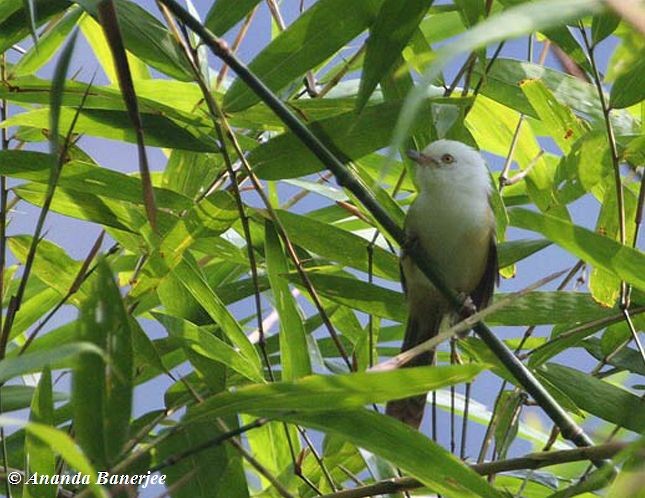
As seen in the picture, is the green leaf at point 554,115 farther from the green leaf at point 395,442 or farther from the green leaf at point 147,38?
the green leaf at point 395,442

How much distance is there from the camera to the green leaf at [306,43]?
196 cm

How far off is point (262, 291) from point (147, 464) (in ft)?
2.06

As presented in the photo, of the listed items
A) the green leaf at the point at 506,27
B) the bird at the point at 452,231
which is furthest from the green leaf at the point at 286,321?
the green leaf at the point at 506,27

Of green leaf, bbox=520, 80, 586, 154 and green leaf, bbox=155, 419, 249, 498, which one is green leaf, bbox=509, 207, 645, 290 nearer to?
green leaf, bbox=520, 80, 586, 154

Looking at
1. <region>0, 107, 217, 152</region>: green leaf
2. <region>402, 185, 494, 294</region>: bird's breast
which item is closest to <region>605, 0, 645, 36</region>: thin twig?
<region>0, 107, 217, 152</region>: green leaf

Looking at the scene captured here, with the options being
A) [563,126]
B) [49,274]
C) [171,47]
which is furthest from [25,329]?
[563,126]

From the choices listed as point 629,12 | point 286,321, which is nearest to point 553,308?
point 286,321

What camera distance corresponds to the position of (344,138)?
2.07 meters

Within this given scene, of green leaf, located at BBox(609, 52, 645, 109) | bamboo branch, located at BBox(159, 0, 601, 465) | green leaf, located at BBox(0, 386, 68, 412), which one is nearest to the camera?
bamboo branch, located at BBox(159, 0, 601, 465)

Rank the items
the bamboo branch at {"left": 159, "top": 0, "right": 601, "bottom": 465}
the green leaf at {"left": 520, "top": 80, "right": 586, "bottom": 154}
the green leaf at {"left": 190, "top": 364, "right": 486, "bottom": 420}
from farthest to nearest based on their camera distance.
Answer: the green leaf at {"left": 520, "top": 80, "right": 586, "bottom": 154} → the bamboo branch at {"left": 159, "top": 0, "right": 601, "bottom": 465} → the green leaf at {"left": 190, "top": 364, "right": 486, "bottom": 420}

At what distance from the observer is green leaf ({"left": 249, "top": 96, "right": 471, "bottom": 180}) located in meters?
2.06

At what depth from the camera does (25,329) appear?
2.85 meters

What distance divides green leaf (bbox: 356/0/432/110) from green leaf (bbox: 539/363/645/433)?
84 cm

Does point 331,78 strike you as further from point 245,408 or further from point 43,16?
point 245,408
